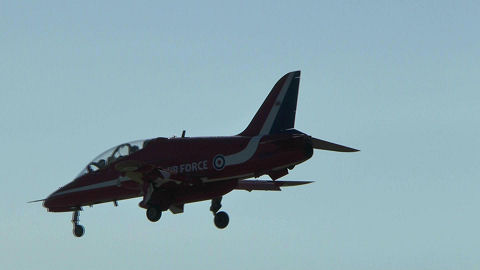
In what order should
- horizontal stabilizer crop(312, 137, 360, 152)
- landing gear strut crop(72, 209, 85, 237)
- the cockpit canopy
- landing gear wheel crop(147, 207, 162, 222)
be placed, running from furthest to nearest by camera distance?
landing gear strut crop(72, 209, 85, 237)
the cockpit canopy
landing gear wheel crop(147, 207, 162, 222)
horizontal stabilizer crop(312, 137, 360, 152)

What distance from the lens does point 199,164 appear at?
5059cm

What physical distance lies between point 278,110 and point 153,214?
6.67 metres

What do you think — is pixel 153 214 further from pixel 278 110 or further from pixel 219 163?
pixel 278 110

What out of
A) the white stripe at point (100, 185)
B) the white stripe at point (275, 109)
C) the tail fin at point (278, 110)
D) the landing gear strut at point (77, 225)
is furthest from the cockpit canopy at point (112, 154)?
the white stripe at point (275, 109)

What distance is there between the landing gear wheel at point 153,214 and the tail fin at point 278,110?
465cm

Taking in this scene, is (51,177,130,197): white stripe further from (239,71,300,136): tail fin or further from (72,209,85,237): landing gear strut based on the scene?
(239,71,300,136): tail fin

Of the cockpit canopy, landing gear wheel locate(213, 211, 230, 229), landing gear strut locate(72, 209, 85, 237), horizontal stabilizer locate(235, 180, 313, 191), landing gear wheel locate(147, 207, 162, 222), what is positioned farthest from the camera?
horizontal stabilizer locate(235, 180, 313, 191)

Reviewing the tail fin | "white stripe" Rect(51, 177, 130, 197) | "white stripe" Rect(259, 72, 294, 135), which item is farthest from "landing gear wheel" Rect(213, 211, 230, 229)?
"white stripe" Rect(259, 72, 294, 135)

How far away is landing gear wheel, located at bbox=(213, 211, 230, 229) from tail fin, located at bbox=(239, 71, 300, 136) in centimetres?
442

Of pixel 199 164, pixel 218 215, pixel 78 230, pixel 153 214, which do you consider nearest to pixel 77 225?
pixel 78 230

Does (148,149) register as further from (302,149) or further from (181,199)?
(302,149)

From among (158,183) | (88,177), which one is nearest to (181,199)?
(158,183)

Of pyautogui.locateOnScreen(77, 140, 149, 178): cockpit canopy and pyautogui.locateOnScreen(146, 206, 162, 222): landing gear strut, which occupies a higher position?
pyautogui.locateOnScreen(77, 140, 149, 178): cockpit canopy

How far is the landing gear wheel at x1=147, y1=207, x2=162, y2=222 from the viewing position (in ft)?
168
